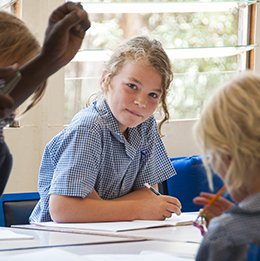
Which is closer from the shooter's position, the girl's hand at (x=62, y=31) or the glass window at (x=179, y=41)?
the girl's hand at (x=62, y=31)

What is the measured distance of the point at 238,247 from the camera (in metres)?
1.58

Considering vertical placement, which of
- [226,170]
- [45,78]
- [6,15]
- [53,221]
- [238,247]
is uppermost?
[6,15]

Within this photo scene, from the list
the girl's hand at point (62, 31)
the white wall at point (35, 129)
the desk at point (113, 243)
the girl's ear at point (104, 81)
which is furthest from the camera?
the white wall at point (35, 129)

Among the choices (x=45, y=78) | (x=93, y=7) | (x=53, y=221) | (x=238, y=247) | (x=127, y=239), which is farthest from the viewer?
(x=93, y=7)

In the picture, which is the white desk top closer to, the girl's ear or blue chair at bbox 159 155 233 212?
the girl's ear

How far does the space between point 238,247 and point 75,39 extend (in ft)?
2.68

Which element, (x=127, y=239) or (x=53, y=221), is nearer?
(x=127, y=239)

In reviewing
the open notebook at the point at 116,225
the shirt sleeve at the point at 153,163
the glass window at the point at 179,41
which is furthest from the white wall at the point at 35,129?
the open notebook at the point at 116,225

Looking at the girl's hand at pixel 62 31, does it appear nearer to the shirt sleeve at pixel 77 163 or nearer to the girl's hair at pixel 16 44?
the girl's hair at pixel 16 44

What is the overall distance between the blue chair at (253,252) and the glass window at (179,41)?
2404mm

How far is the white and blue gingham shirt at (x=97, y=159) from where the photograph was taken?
2768 mm

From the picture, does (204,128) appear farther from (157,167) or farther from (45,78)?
(157,167)

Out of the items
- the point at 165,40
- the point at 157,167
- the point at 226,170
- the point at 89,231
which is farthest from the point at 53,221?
the point at 165,40

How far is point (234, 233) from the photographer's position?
159cm
